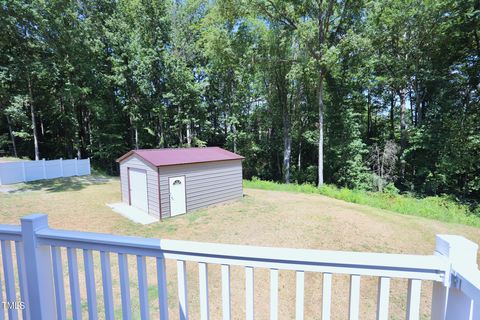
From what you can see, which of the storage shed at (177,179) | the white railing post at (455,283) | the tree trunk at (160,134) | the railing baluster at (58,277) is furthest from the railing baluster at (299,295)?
the tree trunk at (160,134)

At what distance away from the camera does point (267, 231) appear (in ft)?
20.3

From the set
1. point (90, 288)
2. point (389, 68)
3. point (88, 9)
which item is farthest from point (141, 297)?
point (88, 9)

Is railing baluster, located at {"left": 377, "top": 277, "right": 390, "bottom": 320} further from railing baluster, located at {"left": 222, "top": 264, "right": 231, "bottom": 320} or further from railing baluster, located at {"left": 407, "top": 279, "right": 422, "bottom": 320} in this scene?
railing baluster, located at {"left": 222, "top": 264, "right": 231, "bottom": 320}

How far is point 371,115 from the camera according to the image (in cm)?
1691

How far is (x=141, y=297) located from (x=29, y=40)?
1769cm

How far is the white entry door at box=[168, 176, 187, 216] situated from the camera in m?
7.60

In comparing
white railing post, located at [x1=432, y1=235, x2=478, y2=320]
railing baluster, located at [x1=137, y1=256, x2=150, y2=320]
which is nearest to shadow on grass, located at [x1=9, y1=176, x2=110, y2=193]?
railing baluster, located at [x1=137, y1=256, x2=150, y2=320]

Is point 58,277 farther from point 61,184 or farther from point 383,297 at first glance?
point 61,184

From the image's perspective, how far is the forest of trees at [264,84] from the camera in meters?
11.8

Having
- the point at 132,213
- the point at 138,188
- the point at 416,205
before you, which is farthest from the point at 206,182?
the point at 416,205

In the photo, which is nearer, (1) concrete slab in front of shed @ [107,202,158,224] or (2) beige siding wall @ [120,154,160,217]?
(1) concrete slab in front of shed @ [107,202,158,224]

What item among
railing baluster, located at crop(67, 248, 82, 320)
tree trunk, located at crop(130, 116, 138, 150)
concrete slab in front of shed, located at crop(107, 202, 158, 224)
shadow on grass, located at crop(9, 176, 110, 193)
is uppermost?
tree trunk, located at crop(130, 116, 138, 150)

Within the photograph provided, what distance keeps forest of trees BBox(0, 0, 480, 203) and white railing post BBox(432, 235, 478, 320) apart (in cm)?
1204

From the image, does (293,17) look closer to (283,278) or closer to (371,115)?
(371,115)
